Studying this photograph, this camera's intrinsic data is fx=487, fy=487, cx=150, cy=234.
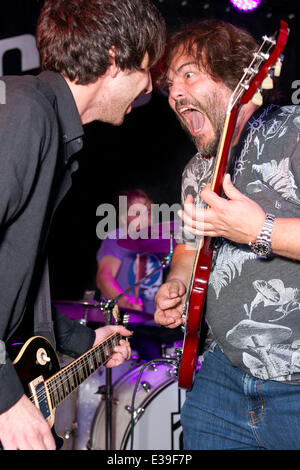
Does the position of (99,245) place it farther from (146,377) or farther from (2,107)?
(2,107)

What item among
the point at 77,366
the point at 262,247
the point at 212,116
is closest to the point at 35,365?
the point at 77,366

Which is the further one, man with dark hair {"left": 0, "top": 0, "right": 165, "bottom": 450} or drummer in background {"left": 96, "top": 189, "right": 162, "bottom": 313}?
drummer in background {"left": 96, "top": 189, "right": 162, "bottom": 313}

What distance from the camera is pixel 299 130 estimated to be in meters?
1.86

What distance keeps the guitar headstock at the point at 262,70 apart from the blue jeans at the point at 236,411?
1113 millimetres

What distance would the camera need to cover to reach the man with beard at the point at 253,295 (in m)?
1.75

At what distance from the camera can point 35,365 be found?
5.92 ft

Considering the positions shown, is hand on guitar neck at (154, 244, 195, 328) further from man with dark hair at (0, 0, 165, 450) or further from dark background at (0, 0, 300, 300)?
dark background at (0, 0, 300, 300)

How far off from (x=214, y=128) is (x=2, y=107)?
131 centimetres

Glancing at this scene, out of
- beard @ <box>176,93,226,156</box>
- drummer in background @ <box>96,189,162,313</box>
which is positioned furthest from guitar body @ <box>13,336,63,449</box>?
drummer in background @ <box>96,189,162,313</box>

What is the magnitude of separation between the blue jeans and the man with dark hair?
0.57 metres

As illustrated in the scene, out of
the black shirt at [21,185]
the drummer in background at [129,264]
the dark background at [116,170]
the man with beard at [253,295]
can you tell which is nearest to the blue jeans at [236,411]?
the man with beard at [253,295]

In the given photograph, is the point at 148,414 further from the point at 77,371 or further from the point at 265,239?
the point at 265,239

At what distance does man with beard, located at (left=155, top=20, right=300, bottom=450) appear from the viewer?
1.75 metres
